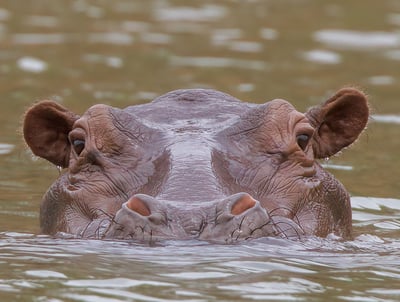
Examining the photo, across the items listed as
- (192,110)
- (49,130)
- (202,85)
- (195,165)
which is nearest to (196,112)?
(192,110)

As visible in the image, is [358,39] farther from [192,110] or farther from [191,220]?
[191,220]

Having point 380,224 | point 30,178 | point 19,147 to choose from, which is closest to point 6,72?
point 19,147

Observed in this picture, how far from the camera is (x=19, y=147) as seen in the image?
49.2 ft

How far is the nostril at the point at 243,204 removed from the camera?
824cm

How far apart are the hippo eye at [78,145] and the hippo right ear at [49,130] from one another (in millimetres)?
446

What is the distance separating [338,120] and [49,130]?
7.34 feet

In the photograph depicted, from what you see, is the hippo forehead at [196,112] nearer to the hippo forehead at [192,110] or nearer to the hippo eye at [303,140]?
the hippo forehead at [192,110]

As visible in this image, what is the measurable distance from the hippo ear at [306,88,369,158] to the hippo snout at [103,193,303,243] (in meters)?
2.42

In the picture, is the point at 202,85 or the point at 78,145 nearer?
the point at 78,145

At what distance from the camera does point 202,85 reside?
18344 millimetres

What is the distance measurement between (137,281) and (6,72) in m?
11.9

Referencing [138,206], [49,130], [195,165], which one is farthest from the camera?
[49,130]

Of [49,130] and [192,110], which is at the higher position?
[192,110]

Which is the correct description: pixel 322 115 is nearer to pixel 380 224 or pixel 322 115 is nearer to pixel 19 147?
pixel 380 224
